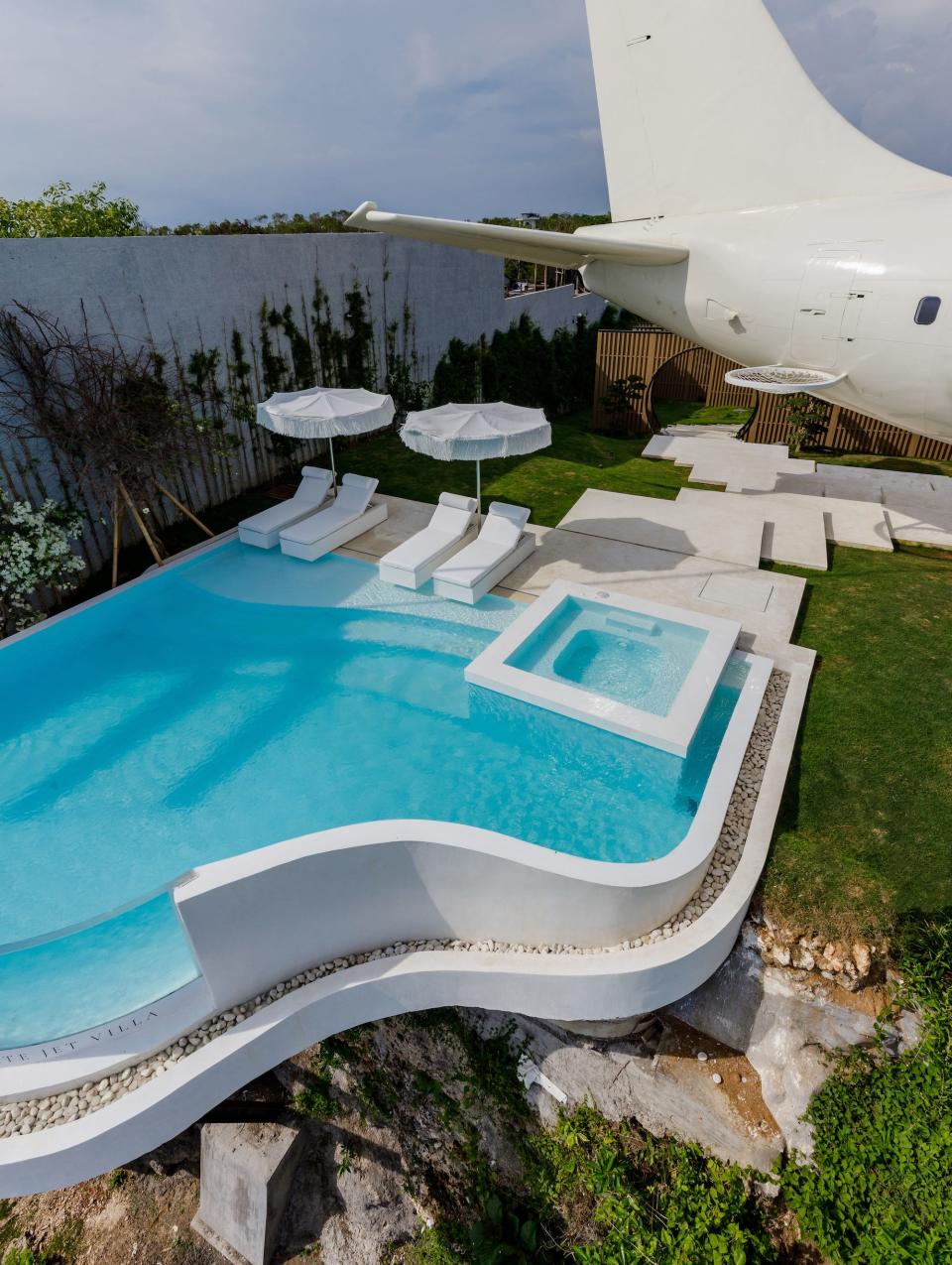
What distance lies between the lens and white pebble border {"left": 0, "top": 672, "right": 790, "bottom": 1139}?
4.88 m

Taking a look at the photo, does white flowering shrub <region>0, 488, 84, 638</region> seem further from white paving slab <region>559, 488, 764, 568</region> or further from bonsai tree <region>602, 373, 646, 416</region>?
bonsai tree <region>602, 373, 646, 416</region>

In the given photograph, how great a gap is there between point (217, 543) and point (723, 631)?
27.4ft

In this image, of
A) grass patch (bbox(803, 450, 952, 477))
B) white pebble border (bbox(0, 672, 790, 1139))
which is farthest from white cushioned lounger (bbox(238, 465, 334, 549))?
grass patch (bbox(803, 450, 952, 477))

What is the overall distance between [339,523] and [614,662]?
5.61 metres

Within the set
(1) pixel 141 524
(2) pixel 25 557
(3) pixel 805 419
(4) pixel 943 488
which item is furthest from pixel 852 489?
(2) pixel 25 557

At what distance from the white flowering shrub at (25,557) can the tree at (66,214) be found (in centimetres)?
2271

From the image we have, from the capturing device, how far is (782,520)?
11891 mm

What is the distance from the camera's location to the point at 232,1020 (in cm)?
533

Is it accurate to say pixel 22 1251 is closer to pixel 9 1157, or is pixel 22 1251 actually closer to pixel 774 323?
pixel 9 1157

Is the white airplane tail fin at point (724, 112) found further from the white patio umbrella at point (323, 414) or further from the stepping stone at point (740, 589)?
the white patio umbrella at point (323, 414)

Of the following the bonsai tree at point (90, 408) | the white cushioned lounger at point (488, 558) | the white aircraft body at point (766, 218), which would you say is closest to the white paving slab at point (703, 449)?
the white aircraft body at point (766, 218)

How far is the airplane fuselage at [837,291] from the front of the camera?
26.4 feet

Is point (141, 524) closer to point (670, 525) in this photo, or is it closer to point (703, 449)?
point (670, 525)

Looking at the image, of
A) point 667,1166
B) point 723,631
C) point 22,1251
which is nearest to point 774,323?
point 723,631
